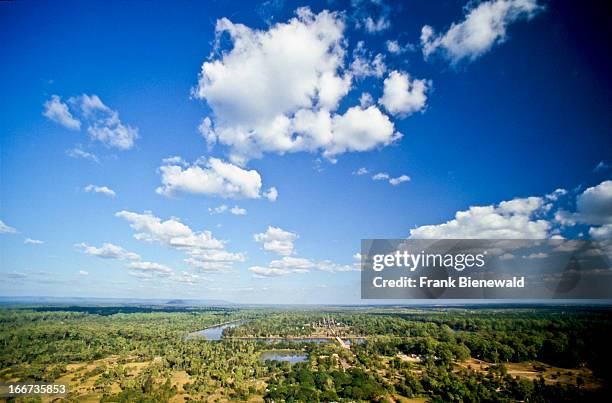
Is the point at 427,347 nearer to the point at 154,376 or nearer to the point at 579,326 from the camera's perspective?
the point at 579,326

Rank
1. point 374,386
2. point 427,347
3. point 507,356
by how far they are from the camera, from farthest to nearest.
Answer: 1. point 427,347
2. point 507,356
3. point 374,386

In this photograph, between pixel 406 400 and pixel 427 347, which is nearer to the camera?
pixel 406 400

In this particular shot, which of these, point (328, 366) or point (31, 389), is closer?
point (31, 389)

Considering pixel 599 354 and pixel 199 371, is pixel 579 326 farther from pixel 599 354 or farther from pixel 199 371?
pixel 199 371

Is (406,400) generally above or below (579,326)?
below

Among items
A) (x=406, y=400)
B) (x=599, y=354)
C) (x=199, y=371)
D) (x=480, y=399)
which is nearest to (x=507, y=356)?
(x=599, y=354)

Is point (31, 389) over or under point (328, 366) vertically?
under

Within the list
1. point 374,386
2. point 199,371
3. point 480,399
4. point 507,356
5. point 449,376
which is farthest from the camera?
point 507,356
